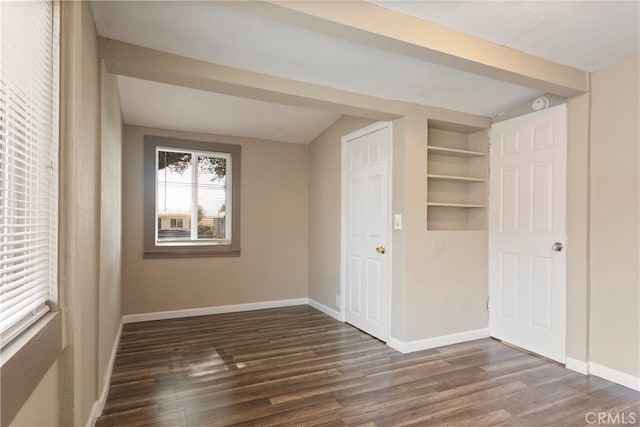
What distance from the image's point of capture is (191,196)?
4.44 metres

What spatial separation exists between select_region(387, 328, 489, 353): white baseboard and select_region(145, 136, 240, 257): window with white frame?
2366 millimetres

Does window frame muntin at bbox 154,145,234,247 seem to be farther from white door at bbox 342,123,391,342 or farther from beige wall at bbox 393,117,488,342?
beige wall at bbox 393,117,488,342

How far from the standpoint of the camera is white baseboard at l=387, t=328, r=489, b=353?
10.5 feet

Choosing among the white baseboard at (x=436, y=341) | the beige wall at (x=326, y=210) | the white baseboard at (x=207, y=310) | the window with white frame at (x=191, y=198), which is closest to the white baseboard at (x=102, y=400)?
the white baseboard at (x=207, y=310)

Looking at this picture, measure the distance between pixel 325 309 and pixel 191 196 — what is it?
7.29 feet

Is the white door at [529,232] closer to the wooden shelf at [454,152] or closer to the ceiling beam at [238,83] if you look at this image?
the wooden shelf at [454,152]

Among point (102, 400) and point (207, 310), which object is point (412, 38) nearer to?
point (102, 400)

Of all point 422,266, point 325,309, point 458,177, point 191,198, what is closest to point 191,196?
point 191,198

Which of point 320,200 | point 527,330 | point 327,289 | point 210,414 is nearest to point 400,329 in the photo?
point 527,330

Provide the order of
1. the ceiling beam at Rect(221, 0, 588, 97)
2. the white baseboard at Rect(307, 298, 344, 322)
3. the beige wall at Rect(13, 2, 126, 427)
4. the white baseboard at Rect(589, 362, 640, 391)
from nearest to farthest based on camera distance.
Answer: the beige wall at Rect(13, 2, 126, 427) → the ceiling beam at Rect(221, 0, 588, 97) → the white baseboard at Rect(589, 362, 640, 391) → the white baseboard at Rect(307, 298, 344, 322)

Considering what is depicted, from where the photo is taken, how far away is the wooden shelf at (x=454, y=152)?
3425 millimetres

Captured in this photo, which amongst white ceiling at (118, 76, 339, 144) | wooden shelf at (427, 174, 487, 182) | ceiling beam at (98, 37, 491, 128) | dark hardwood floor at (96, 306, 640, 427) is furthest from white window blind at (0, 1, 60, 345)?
wooden shelf at (427, 174, 487, 182)

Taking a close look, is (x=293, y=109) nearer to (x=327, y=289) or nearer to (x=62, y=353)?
(x=327, y=289)

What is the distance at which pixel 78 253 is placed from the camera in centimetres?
152
